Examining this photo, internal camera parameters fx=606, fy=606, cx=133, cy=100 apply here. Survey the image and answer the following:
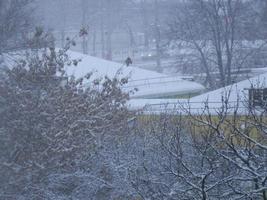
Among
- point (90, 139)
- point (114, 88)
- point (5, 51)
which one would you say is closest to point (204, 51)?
point (5, 51)

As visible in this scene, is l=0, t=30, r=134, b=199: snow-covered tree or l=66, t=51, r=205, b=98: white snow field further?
l=66, t=51, r=205, b=98: white snow field

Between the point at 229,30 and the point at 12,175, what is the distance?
67.3 ft

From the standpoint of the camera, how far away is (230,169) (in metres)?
8.17

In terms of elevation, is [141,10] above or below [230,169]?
above

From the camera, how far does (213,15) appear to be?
2786 cm

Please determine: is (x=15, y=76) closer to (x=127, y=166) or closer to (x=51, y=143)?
(x=51, y=143)

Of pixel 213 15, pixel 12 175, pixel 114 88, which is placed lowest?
pixel 12 175

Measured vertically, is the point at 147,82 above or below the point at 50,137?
above

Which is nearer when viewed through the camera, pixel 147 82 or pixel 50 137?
pixel 50 137

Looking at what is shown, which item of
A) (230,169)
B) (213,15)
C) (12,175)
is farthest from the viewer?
(213,15)

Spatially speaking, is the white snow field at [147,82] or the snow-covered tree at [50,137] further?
the white snow field at [147,82]

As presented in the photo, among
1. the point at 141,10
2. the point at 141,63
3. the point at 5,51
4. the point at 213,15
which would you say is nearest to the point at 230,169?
the point at 5,51

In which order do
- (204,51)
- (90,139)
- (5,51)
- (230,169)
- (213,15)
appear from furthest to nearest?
1. (204,51)
2. (213,15)
3. (5,51)
4. (90,139)
5. (230,169)

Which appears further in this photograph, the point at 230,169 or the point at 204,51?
the point at 204,51
